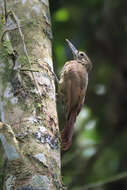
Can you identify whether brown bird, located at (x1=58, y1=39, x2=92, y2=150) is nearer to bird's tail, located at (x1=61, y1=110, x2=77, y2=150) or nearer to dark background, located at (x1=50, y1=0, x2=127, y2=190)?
bird's tail, located at (x1=61, y1=110, x2=77, y2=150)

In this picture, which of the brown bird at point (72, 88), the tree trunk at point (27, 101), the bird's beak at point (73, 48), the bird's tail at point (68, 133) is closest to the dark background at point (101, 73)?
the bird's beak at point (73, 48)

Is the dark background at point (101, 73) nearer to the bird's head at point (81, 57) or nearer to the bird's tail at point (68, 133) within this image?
the bird's head at point (81, 57)

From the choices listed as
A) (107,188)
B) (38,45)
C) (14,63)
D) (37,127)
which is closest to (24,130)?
(37,127)

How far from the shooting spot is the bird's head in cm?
491

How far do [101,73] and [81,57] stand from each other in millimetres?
1021

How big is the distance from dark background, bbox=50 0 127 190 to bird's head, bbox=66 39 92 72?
0.90 ft

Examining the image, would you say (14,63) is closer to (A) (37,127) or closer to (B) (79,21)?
(A) (37,127)

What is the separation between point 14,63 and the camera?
2.69m

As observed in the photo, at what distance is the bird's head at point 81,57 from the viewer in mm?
4906

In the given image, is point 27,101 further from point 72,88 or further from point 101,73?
point 101,73

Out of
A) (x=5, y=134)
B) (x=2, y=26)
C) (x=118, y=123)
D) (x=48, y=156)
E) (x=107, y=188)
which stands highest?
(x=2, y=26)

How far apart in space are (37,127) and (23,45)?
56 cm

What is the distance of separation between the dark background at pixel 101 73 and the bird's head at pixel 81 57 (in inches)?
10.8

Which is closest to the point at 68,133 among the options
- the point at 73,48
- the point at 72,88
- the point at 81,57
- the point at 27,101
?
the point at 72,88
